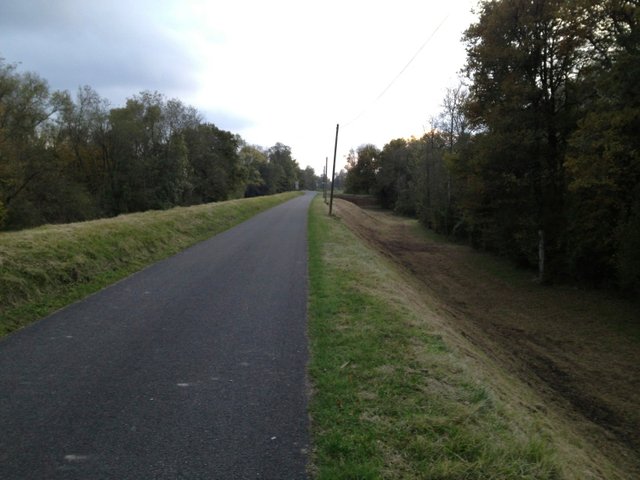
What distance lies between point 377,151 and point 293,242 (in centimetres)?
7871

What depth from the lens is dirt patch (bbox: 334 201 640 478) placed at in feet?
25.4

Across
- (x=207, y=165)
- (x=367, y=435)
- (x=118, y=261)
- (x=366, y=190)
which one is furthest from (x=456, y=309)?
(x=366, y=190)

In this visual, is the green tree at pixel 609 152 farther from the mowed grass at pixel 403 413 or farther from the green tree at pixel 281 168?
the green tree at pixel 281 168

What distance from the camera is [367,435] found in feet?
13.0

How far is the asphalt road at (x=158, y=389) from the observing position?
3527mm

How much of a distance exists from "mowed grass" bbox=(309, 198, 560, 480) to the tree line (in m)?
9.92

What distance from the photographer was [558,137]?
19.2m

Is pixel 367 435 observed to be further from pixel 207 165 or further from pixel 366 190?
pixel 366 190

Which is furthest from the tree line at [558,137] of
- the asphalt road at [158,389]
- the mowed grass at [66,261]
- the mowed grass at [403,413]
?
the mowed grass at [66,261]

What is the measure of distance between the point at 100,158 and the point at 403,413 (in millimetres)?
57305

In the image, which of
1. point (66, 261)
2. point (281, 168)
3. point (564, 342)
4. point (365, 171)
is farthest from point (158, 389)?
point (281, 168)

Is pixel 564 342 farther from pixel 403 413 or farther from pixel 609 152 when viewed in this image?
pixel 403 413

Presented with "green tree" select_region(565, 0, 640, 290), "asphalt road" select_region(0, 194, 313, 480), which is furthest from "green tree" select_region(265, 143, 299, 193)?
"asphalt road" select_region(0, 194, 313, 480)

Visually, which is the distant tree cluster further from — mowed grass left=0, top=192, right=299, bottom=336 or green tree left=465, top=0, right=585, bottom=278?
green tree left=465, top=0, right=585, bottom=278
